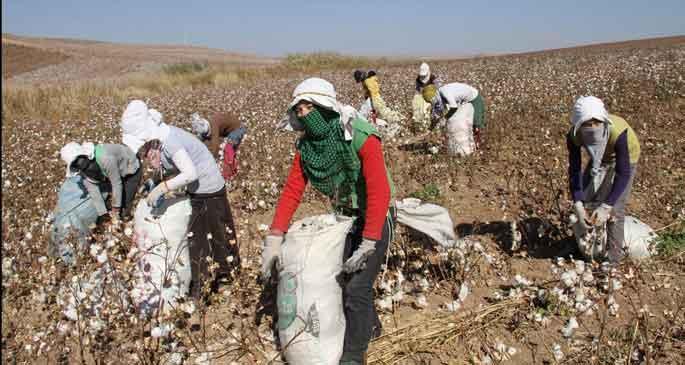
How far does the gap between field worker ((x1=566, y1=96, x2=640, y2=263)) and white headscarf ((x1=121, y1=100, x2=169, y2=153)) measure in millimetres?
2560

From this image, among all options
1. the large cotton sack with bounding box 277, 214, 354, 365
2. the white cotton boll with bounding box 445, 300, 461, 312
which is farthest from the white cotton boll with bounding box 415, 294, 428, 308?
the large cotton sack with bounding box 277, 214, 354, 365

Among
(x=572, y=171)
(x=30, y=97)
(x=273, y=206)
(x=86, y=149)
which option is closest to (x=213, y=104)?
(x=30, y=97)

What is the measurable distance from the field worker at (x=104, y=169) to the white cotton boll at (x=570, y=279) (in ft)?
10.2

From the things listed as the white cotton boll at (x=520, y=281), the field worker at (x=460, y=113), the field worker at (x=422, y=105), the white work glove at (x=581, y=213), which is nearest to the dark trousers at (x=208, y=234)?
the white cotton boll at (x=520, y=281)

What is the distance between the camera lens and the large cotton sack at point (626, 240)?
348cm

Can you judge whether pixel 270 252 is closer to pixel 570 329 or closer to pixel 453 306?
pixel 453 306

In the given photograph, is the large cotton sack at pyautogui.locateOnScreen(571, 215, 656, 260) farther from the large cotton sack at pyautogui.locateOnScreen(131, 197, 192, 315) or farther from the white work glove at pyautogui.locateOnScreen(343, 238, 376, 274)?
the large cotton sack at pyautogui.locateOnScreen(131, 197, 192, 315)

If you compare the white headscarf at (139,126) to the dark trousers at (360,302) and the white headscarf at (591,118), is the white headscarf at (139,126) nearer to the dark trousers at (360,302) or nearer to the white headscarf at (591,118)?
the dark trousers at (360,302)

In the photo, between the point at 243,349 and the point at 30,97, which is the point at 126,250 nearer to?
the point at 243,349

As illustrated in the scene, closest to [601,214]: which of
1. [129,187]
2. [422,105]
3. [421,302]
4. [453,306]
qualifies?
[453,306]

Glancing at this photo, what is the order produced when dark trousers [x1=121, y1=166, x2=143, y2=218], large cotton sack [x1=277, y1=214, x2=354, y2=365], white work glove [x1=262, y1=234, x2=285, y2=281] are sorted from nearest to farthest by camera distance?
large cotton sack [x1=277, y1=214, x2=354, y2=365] < white work glove [x1=262, y1=234, x2=285, y2=281] < dark trousers [x1=121, y1=166, x2=143, y2=218]

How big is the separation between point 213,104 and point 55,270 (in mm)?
9763

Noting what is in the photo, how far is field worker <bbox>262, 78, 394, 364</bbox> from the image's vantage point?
2375 millimetres

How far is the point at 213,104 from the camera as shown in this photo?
43.0ft
